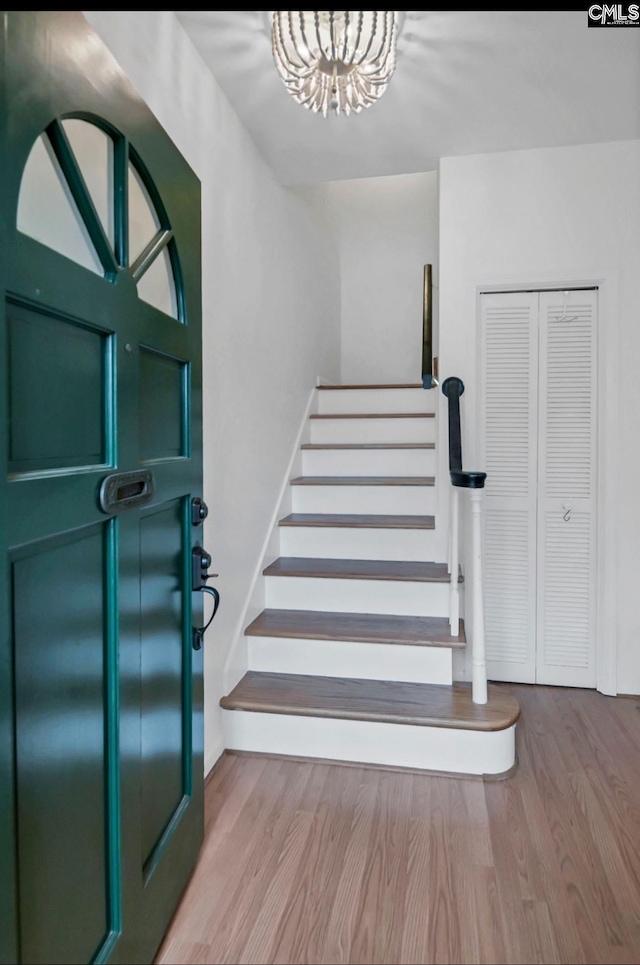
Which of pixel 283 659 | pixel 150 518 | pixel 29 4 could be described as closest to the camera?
pixel 29 4

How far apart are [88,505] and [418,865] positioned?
1.32 m

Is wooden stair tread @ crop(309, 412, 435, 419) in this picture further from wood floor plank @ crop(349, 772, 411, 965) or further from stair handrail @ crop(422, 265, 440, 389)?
wood floor plank @ crop(349, 772, 411, 965)

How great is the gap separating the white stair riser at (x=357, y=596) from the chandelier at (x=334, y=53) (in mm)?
1789

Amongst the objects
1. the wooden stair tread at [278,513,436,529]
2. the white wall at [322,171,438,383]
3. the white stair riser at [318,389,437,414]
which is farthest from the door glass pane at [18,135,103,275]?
the white wall at [322,171,438,383]

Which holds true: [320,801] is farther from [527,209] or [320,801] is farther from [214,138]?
[527,209]

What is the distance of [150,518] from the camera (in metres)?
1.17

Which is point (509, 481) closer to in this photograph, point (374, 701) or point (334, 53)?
point (374, 701)

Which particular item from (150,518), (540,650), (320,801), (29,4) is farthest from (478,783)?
(29,4)

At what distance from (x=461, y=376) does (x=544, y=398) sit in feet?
1.37

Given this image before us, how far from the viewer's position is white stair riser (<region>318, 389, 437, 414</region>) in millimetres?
3393

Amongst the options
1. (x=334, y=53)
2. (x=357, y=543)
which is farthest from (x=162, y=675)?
(x=334, y=53)

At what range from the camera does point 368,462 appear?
3.08 metres

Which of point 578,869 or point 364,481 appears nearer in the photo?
point 578,869

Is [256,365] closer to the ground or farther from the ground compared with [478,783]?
farther from the ground
